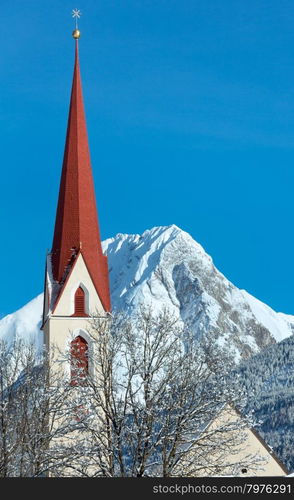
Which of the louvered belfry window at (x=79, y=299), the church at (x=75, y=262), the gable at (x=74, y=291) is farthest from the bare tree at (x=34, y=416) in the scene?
the louvered belfry window at (x=79, y=299)

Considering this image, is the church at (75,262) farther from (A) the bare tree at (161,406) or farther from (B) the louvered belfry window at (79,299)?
(A) the bare tree at (161,406)

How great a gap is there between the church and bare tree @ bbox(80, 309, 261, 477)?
28.0ft

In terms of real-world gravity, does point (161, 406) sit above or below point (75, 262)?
below

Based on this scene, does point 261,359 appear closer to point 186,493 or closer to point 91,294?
point 91,294

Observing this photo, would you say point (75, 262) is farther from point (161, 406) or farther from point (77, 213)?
point (161, 406)

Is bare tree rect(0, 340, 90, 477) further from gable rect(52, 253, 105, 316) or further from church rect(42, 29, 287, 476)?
gable rect(52, 253, 105, 316)

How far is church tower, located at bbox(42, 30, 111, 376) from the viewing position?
1633 inches

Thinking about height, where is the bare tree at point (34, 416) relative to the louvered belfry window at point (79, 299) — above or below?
below

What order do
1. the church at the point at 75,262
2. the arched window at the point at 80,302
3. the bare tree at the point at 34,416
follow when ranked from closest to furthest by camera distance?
the bare tree at the point at 34,416 → the church at the point at 75,262 → the arched window at the point at 80,302

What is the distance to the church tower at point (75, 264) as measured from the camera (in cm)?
4147

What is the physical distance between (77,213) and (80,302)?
3695 millimetres

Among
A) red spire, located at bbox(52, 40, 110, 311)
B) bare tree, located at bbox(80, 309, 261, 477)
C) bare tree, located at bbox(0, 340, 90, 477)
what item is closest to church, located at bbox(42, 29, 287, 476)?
red spire, located at bbox(52, 40, 110, 311)

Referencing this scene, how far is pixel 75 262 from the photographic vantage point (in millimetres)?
41781

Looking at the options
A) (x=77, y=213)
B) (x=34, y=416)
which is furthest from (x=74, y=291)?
(x=34, y=416)
